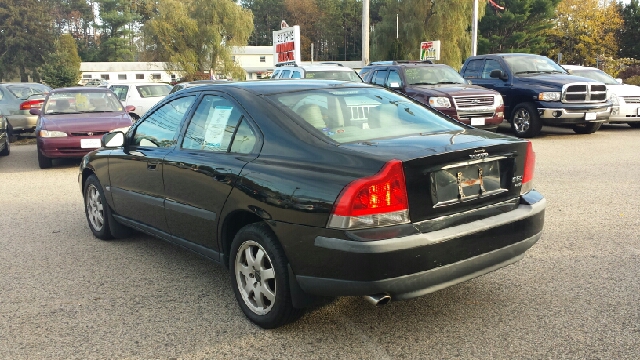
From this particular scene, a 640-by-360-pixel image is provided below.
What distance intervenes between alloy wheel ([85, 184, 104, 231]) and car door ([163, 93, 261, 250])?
1.72 meters

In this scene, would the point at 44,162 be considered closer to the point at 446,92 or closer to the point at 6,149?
the point at 6,149

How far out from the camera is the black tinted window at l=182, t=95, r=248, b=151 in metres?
4.08

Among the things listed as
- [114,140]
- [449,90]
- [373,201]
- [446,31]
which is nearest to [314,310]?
[373,201]

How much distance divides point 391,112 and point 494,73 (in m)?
11.4

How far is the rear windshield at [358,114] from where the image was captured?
377 centimetres

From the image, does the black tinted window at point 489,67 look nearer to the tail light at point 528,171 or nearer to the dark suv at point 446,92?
the dark suv at point 446,92

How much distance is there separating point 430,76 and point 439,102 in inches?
65.3

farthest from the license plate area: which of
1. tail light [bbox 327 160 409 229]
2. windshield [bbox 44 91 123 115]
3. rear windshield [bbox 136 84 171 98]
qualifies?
rear windshield [bbox 136 84 171 98]

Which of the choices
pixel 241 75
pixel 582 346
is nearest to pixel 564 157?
pixel 582 346

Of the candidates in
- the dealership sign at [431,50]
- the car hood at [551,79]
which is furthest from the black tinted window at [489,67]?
the dealership sign at [431,50]

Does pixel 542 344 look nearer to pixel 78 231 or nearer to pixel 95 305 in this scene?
pixel 95 305

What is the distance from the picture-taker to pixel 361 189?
10.2ft

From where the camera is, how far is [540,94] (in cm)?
1358

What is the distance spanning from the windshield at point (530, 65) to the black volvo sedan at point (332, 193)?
36.9 ft
